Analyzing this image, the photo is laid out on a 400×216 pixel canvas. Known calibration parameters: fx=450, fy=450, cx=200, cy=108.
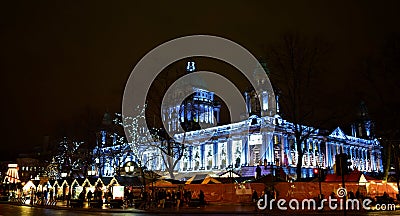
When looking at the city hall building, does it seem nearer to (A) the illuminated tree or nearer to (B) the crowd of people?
(A) the illuminated tree

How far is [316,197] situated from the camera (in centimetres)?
3575

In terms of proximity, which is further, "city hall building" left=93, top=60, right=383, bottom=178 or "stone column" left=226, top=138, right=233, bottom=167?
"stone column" left=226, top=138, right=233, bottom=167

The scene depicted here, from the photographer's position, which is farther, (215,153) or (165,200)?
(215,153)

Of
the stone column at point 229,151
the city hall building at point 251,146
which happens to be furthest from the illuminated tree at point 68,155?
the stone column at point 229,151

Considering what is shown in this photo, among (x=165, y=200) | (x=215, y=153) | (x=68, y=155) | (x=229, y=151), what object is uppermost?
(x=229, y=151)

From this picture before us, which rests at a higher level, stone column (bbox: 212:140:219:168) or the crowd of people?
stone column (bbox: 212:140:219:168)

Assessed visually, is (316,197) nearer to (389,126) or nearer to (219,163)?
(389,126)

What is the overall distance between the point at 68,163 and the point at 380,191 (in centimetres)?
5343

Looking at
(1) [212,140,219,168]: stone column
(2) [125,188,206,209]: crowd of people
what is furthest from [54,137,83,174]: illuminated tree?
(1) [212,140,219,168]: stone column

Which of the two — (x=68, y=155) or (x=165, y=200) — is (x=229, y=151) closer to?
(x=68, y=155)

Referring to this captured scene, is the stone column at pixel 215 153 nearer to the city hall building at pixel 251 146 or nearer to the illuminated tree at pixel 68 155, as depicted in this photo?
the city hall building at pixel 251 146

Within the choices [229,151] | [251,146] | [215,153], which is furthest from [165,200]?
[215,153]

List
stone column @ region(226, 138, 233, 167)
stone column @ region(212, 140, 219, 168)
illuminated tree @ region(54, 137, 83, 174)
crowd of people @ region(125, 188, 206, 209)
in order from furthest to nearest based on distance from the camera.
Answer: stone column @ region(212, 140, 219, 168), stone column @ region(226, 138, 233, 167), illuminated tree @ region(54, 137, 83, 174), crowd of people @ region(125, 188, 206, 209)

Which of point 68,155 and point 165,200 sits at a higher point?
point 68,155
